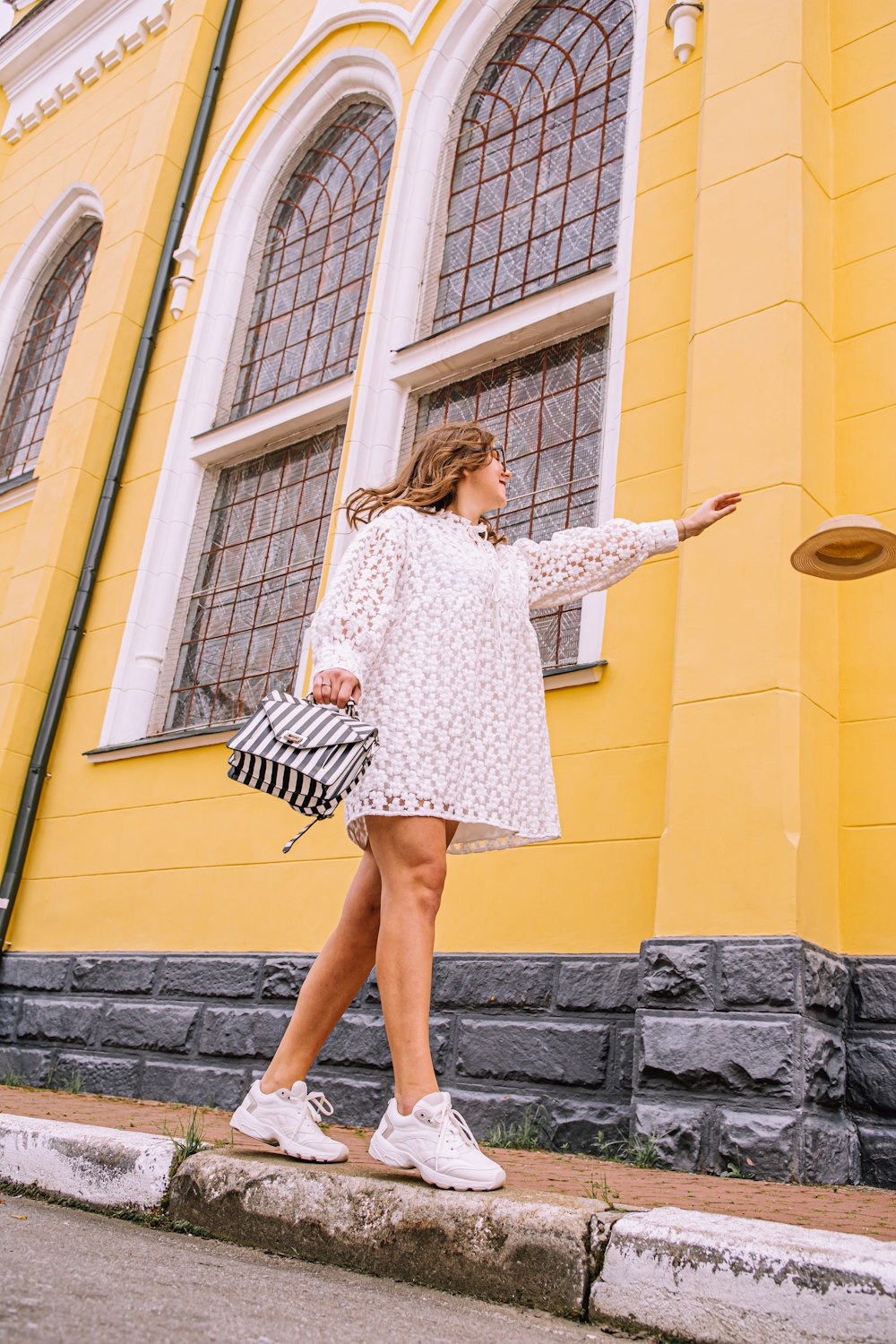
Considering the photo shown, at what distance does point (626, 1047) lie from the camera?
4.11 m

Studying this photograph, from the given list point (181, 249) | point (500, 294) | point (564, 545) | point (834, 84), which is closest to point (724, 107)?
point (834, 84)

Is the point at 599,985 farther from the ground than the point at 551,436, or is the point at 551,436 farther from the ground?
the point at 551,436

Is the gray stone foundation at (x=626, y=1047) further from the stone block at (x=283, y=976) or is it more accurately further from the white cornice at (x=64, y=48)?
the white cornice at (x=64, y=48)

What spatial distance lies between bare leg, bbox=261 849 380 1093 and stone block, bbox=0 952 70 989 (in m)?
4.05

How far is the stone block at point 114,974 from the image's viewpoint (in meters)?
5.98

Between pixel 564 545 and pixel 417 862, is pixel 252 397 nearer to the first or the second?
pixel 564 545

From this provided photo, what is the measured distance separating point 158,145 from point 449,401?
12.0 ft

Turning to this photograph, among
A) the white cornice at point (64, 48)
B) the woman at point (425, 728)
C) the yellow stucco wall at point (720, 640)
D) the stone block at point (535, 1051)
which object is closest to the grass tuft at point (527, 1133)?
the stone block at point (535, 1051)

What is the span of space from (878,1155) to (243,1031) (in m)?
2.87

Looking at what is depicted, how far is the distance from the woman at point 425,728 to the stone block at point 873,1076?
1562 millimetres

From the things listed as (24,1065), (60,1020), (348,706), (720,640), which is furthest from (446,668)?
(24,1065)

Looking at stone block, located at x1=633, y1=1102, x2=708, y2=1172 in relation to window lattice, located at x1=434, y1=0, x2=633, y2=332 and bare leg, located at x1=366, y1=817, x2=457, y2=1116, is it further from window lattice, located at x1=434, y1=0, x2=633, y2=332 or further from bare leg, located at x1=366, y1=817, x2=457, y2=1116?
window lattice, located at x1=434, y1=0, x2=633, y2=332

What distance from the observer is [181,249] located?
8133 millimetres

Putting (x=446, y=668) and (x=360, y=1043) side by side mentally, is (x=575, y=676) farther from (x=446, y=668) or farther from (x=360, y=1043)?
(x=446, y=668)
